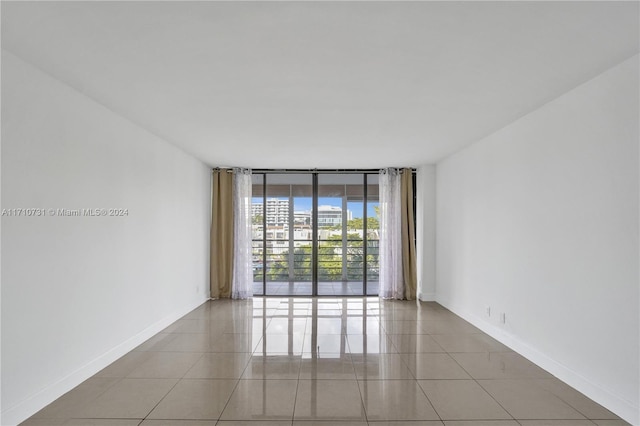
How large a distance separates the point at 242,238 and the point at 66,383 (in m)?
4.18

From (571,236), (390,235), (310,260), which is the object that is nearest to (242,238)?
(310,260)

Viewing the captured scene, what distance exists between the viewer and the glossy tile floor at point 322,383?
2.69 m

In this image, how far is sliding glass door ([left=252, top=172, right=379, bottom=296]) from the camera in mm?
7512

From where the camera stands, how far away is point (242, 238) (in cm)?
705

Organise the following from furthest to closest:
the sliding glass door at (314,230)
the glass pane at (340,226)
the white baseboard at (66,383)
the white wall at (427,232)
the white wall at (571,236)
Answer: the glass pane at (340,226)
the sliding glass door at (314,230)
the white wall at (427,232)
the white wall at (571,236)
the white baseboard at (66,383)

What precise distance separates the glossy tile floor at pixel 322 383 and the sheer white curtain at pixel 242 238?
75.4 inches

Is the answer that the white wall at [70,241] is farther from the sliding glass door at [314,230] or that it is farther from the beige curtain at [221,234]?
the sliding glass door at [314,230]

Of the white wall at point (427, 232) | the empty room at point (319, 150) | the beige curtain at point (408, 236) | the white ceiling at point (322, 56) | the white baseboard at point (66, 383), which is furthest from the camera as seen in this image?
the beige curtain at point (408, 236)

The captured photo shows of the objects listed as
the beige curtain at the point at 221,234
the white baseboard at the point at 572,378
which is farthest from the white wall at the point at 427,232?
the beige curtain at the point at 221,234

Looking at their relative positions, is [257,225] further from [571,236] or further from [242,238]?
[571,236]

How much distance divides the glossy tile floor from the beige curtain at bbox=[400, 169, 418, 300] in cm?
192

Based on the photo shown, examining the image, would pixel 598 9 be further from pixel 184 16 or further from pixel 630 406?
pixel 630 406

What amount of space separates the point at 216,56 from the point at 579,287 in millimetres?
3197

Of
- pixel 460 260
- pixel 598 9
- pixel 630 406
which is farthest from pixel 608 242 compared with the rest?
pixel 460 260
